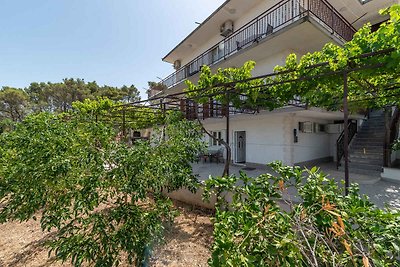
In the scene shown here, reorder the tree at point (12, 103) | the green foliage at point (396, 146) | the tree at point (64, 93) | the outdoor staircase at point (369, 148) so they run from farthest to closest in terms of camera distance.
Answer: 1. the tree at point (64, 93)
2. the tree at point (12, 103)
3. the outdoor staircase at point (369, 148)
4. the green foliage at point (396, 146)

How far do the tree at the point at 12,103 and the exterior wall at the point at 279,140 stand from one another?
1388 inches

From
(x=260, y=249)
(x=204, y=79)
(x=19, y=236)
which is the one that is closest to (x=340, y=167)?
(x=204, y=79)

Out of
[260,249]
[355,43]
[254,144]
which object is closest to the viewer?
[260,249]

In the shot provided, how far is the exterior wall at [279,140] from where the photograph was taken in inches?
368

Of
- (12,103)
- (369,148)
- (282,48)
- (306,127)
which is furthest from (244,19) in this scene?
(12,103)

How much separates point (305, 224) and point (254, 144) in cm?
947

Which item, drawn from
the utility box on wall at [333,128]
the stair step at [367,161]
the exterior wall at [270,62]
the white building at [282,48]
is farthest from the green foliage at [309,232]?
the utility box on wall at [333,128]

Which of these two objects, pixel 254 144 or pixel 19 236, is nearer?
A: pixel 19 236

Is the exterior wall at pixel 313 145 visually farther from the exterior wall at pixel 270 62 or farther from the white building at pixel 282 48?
the exterior wall at pixel 270 62

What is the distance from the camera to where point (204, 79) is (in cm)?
630

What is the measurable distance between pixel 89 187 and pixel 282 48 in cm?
958

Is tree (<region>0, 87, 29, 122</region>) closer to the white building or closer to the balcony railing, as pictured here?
the white building

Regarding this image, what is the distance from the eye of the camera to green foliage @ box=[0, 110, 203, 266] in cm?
251

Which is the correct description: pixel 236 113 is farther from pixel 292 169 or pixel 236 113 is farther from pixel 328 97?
pixel 292 169
